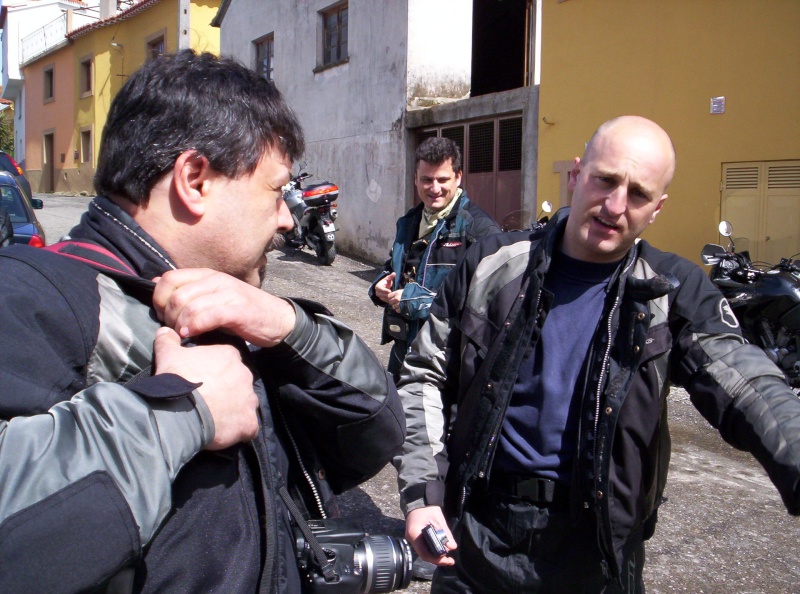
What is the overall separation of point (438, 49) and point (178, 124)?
12.5m

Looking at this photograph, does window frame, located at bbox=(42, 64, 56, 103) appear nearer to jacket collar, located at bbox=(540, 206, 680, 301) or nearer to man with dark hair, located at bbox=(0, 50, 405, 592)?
jacket collar, located at bbox=(540, 206, 680, 301)

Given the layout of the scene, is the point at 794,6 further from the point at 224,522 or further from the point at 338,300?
the point at 224,522

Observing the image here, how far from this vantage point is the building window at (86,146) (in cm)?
2742

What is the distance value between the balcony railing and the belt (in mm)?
30953

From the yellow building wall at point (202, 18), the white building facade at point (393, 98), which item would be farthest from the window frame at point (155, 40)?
the white building facade at point (393, 98)

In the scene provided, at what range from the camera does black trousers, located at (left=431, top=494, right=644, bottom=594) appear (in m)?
2.12

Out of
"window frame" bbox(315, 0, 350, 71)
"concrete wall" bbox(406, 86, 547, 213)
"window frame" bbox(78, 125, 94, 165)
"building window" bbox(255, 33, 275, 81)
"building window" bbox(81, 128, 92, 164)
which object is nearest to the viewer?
"concrete wall" bbox(406, 86, 547, 213)

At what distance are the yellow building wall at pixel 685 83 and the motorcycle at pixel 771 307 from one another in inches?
83.0

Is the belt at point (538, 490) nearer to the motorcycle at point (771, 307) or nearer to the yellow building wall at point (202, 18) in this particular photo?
the motorcycle at point (771, 307)

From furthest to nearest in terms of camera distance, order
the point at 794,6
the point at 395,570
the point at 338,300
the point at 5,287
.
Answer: the point at 338,300, the point at 794,6, the point at 395,570, the point at 5,287

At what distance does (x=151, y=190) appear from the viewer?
51.4 inches

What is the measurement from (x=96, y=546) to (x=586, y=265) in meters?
1.68

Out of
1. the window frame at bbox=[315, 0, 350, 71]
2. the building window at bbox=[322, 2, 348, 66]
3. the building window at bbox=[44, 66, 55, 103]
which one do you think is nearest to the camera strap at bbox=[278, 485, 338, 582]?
the window frame at bbox=[315, 0, 350, 71]

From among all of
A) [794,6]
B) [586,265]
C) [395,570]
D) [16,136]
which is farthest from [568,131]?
[16,136]
